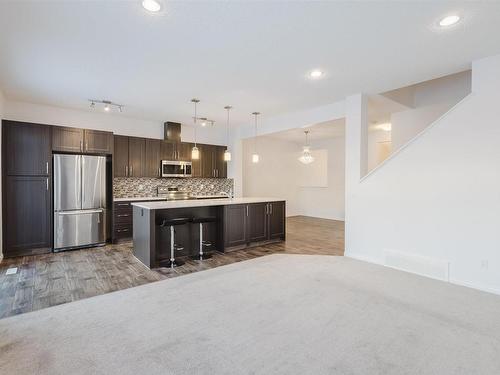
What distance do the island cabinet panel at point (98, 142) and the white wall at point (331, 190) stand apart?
256 inches

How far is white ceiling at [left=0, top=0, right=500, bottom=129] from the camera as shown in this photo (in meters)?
2.35

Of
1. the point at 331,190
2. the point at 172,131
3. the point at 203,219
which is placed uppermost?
the point at 172,131

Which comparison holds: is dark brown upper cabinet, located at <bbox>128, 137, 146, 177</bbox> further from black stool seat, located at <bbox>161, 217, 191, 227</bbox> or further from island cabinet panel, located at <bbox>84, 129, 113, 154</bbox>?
black stool seat, located at <bbox>161, 217, 191, 227</bbox>

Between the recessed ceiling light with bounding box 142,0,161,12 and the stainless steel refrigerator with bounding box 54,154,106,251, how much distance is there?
152 inches

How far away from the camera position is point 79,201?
17.0ft

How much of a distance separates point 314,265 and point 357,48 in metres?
2.95

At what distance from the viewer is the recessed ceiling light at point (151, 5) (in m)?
2.21

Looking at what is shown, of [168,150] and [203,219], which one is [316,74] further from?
[168,150]

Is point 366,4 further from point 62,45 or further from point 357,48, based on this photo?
point 62,45

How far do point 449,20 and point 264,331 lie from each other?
3.23 meters

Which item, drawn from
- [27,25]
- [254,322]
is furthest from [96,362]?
[27,25]

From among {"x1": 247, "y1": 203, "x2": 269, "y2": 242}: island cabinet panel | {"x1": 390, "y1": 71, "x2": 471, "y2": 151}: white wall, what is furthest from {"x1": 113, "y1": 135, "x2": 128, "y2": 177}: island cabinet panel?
{"x1": 390, "y1": 71, "x2": 471, "y2": 151}: white wall

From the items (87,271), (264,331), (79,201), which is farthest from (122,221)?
(264,331)

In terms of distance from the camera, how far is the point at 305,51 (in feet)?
10.1
